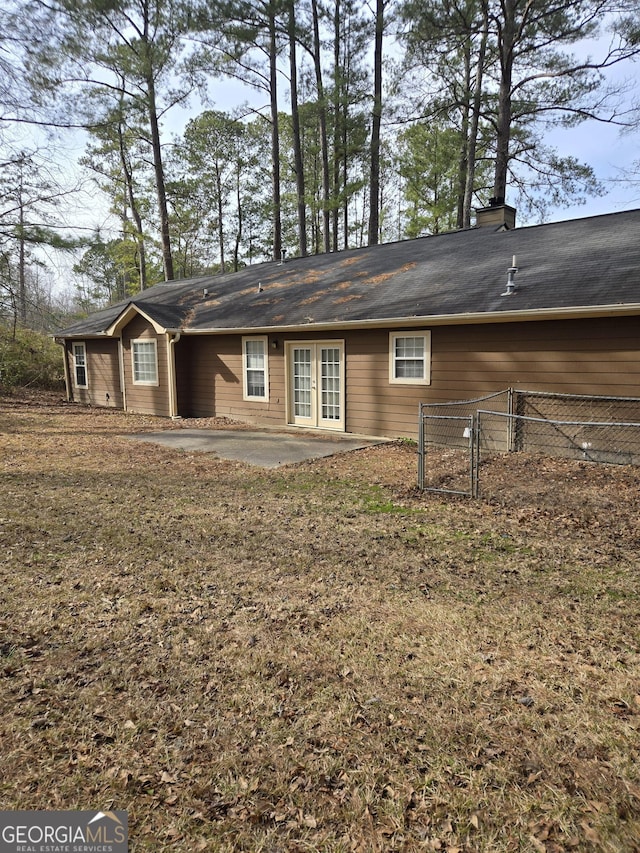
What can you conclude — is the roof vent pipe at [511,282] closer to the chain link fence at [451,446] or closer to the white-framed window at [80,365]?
the chain link fence at [451,446]

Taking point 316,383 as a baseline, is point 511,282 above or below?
above

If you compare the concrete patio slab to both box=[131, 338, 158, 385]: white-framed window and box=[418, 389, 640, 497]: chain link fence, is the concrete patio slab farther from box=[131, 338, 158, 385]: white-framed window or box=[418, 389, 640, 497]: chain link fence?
box=[131, 338, 158, 385]: white-framed window

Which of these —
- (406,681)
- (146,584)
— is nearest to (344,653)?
(406,681)

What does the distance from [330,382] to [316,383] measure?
0.39 metres

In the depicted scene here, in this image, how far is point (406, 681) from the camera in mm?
2789

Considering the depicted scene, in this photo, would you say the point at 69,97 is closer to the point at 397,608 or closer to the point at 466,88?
the point at 397,608

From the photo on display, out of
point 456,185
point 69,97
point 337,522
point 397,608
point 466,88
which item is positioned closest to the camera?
point 397,608

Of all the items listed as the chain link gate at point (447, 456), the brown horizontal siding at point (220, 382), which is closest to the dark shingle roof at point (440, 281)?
the brown horizontal siding at point (220, 382)

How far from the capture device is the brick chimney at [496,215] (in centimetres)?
1311

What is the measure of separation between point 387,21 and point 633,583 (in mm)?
23713

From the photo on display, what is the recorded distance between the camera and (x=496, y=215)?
1324cm

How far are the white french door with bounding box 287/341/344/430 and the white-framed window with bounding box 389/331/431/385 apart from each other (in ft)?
4.11

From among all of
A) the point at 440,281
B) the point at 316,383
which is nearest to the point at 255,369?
the point at 316,383

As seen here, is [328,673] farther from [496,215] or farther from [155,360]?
[496,215]
